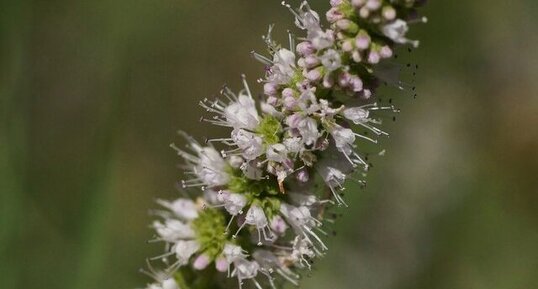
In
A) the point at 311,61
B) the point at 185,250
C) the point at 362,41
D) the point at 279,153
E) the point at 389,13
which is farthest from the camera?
the point at 185,250

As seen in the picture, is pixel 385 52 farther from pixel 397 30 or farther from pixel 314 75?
pixel 314 75

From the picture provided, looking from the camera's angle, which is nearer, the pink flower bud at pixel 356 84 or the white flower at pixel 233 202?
the pink flower bud at pixel 356 84

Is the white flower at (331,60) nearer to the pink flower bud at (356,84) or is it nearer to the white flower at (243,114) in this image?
the pink flower bud at (356,84)

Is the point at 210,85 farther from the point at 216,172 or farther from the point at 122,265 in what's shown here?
the point at 216,172

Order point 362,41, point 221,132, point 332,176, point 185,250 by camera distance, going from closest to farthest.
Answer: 1. point 362,41
2. point 332,176
3. point 185,250
4. point 221,132

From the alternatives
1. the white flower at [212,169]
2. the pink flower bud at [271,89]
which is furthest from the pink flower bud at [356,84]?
the white flower at [212,169]

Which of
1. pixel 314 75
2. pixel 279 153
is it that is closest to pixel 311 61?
pixel 314 75

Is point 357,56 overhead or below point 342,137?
overhead
